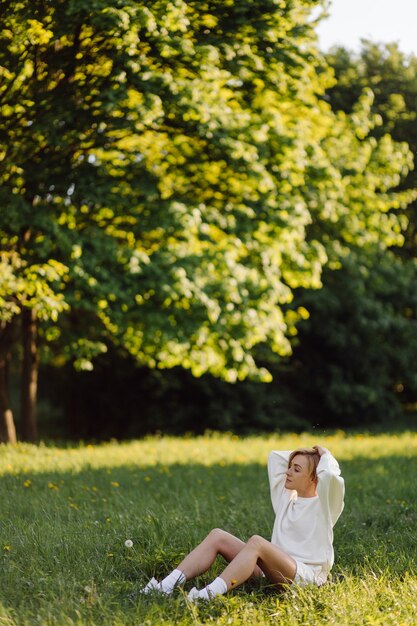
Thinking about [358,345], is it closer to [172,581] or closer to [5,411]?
[5,411]

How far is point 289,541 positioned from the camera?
5523 mm

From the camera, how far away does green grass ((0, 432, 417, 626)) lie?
4.90m

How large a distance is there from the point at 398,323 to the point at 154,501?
12399 mm

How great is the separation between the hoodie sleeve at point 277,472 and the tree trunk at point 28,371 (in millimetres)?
7600

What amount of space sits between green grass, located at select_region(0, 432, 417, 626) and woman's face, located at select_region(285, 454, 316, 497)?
0.65 m

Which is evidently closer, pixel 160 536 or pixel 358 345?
pixel 160 536

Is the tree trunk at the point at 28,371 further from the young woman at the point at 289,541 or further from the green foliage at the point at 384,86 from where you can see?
the green foliage at the point at 384,86

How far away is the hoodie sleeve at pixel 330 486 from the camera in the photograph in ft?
17.8

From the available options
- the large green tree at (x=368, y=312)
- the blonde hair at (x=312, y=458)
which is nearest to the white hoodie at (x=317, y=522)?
the blonde hair at (x=312, y=458)

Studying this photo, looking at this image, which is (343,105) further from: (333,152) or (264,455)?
(264,455)

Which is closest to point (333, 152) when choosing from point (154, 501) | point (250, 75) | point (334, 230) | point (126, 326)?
point (334, 230)

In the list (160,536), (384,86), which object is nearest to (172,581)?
(160,536)

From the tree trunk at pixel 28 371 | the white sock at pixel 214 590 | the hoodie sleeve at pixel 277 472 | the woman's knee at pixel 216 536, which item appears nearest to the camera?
the white sock at pixel 214 590

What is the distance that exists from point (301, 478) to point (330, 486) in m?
0.25
